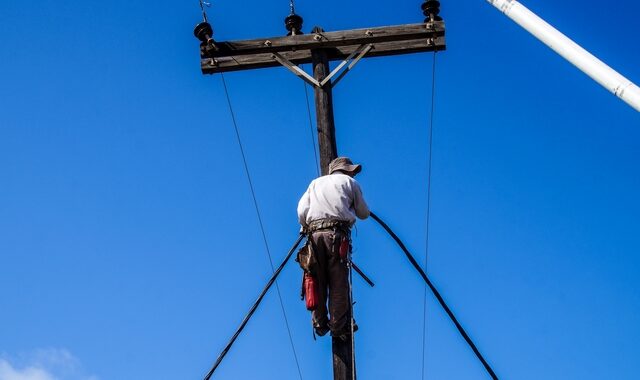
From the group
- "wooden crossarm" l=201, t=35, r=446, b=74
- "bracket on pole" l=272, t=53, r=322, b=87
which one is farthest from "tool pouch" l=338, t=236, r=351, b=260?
"wooden crossarm" l=201, t=35, r=446, b=74

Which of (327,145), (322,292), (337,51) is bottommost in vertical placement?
(322,292)

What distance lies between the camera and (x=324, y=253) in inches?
234

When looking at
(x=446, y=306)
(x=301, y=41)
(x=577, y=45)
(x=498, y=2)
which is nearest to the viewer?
(x=446, y=306)

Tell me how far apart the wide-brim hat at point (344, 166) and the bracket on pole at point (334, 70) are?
0.92 meters

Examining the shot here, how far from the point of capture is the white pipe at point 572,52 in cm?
1880

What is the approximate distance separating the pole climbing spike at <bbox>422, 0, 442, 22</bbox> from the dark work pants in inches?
102

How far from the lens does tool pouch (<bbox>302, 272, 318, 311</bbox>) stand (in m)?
5.80

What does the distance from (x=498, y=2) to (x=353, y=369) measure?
20360 mm

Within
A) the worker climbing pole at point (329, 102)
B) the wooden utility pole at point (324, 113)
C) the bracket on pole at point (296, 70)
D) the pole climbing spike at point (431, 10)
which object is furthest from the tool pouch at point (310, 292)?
the pole climbing spike at point (431, 10)

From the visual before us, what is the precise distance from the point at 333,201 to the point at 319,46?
1.85m

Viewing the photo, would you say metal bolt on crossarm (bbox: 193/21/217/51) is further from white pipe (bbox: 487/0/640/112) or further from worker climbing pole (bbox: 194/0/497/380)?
white pipe (bbox: 487/0/640/112)

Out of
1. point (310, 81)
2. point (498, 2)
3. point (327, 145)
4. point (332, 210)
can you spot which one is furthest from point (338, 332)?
point (498, 2)

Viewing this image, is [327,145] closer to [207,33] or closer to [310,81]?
[310,81]

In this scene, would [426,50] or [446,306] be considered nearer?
[446,306]
